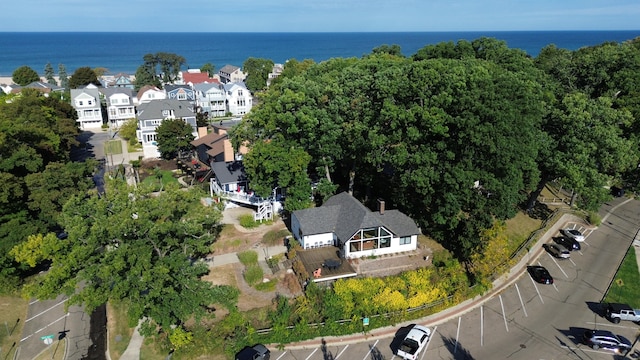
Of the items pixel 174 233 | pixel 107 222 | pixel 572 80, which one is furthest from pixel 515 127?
pixel 107 222

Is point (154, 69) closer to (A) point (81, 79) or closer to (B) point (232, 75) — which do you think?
(B) point (232, 75)

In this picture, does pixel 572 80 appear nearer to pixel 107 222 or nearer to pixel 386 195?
pixel 386 195

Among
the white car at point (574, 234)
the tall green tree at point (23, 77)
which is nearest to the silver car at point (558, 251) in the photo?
the white car at point (574, 234)

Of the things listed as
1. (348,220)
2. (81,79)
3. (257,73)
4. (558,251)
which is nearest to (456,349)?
(348,220)

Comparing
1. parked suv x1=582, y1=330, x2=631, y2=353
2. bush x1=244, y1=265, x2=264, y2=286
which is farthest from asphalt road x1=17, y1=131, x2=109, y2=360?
parked suv x1=582, y1=330, x2=631, y2=353

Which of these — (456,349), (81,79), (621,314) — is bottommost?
(456,349)

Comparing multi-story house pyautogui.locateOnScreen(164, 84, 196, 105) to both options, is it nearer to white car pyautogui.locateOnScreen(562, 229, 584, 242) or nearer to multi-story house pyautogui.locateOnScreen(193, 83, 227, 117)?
multi-story house pyautogui.locateOnScreen(193, 83, 227, 117)
